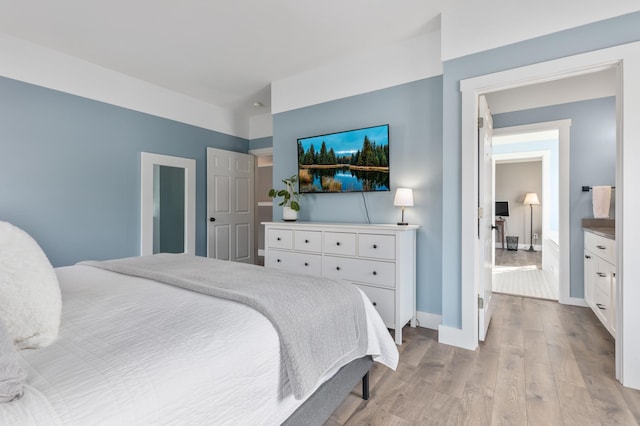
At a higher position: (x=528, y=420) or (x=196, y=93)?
(x=196, y=93)

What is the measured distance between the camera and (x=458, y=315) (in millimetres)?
2398

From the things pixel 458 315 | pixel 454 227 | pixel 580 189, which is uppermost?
pixel 580 189

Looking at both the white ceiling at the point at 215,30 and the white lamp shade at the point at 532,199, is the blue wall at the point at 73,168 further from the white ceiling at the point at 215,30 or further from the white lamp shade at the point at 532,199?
the white lamp shade at the point at 532,199

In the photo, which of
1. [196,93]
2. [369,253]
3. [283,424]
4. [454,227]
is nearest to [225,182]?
[196,93]

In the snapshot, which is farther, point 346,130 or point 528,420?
point 346,130

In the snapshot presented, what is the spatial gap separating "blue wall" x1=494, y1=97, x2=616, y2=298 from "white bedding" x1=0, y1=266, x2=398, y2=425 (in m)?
3.61

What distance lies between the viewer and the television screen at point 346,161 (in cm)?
302

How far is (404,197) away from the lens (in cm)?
271

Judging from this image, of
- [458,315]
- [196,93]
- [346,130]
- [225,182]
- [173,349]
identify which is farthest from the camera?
[225,182]

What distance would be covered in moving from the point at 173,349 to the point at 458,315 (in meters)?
2.23

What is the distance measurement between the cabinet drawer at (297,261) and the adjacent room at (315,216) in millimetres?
28

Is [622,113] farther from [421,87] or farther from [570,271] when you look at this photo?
[570,271]

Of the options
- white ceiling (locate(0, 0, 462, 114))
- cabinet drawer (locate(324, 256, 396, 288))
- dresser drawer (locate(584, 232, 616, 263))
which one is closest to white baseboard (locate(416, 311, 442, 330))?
cabinet drawer (locate(324, 256, 396, 288))

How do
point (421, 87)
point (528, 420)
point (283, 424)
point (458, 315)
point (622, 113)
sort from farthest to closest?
point (421, 87) → point (458, 315) → point (622, 113) → point (528, 420) → point (283, 424)
